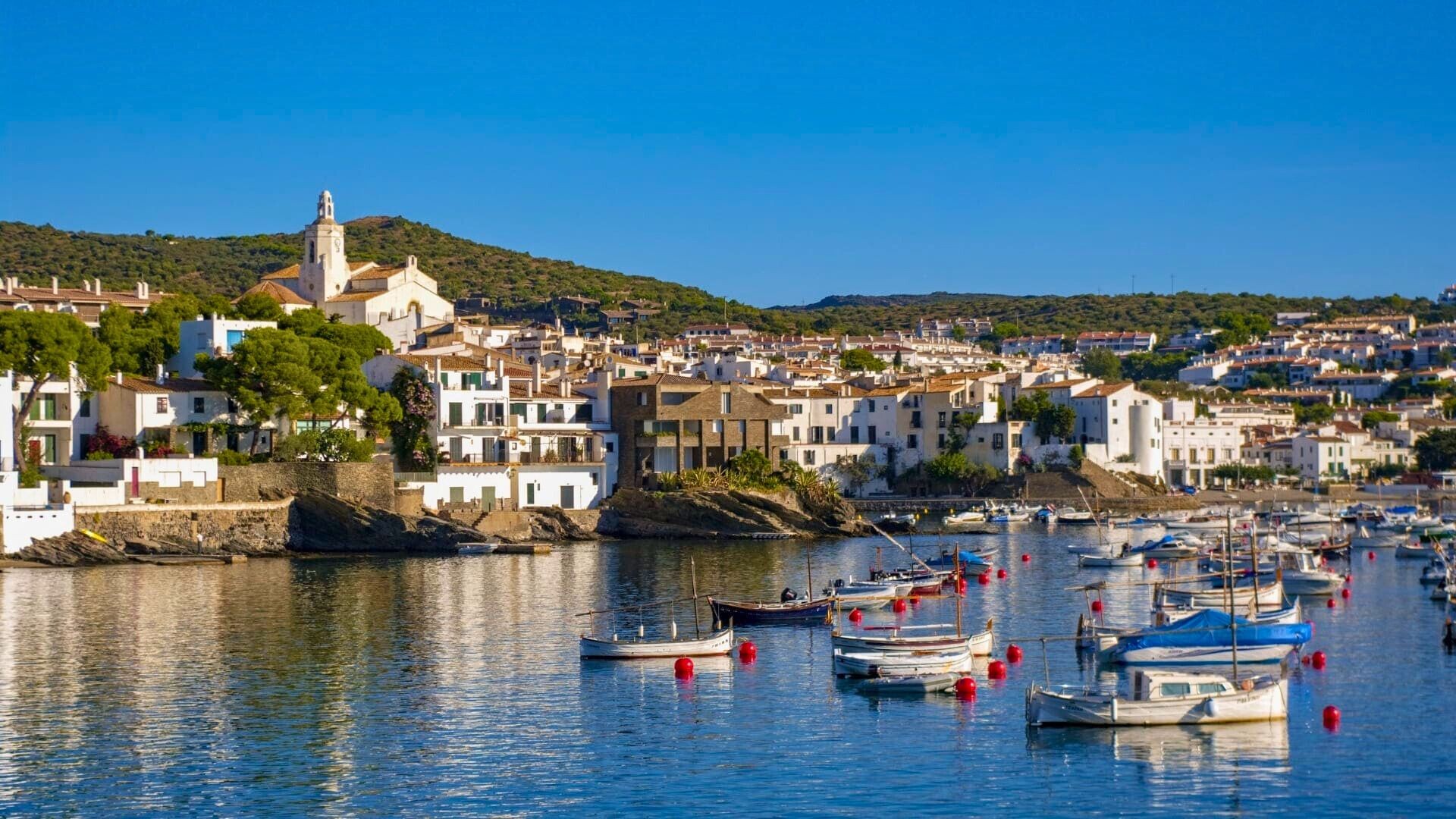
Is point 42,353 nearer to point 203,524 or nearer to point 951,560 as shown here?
point 203,524

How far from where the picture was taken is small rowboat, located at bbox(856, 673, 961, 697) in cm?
3634

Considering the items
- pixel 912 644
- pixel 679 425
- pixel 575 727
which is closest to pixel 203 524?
pixel 679 425

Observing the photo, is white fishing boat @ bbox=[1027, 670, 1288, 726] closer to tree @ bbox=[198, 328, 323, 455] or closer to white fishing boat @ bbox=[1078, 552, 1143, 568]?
white fishing boat @ bbox=[1078, 552, 1143, 568]

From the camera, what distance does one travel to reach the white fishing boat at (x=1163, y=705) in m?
31.6

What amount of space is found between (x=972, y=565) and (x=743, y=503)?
2025cm

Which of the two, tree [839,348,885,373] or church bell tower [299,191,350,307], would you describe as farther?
tree [839,348,885,373]

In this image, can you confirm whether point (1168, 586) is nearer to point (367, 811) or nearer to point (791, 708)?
point (791, 708)

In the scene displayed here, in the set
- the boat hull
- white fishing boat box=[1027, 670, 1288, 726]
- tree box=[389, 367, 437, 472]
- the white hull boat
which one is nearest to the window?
tree box=[389, 367, 437, 472]

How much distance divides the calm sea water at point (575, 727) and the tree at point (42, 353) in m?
18.8

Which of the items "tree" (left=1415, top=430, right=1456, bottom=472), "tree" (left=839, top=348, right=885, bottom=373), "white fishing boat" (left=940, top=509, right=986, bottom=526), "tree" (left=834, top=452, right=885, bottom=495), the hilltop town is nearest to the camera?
the hilltop town

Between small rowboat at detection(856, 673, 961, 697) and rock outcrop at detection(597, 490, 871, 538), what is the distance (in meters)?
42.2

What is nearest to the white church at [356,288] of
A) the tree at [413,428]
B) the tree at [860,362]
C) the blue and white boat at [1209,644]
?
the tree at [413,428]

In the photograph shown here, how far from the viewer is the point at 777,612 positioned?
4638 cm

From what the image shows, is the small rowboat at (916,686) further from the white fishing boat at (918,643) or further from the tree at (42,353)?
the tree at (42,353)
